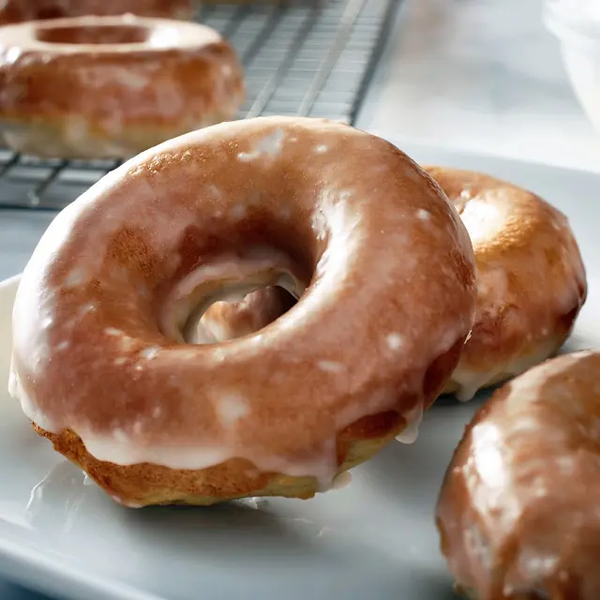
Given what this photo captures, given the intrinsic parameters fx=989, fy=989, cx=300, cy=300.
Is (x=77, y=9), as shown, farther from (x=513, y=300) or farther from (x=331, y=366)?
(x=331, y=366)

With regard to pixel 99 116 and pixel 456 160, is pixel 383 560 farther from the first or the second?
pixel 99 116

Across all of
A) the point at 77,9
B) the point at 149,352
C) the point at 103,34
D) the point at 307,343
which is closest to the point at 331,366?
the point at 307,343

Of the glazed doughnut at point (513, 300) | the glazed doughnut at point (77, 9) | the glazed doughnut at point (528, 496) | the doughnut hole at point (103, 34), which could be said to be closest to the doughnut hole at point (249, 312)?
the glazed doughnut at point (513, 300)

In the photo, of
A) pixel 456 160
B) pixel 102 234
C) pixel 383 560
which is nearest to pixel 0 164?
pixel 456 160

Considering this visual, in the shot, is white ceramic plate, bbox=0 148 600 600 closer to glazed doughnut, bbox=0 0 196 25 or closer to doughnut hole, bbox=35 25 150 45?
doughnut hole, bbox=35 25 150 45

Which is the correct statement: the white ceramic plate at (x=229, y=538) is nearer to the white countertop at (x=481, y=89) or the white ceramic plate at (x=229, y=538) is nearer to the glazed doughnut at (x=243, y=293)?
the glazed doughnut at (x=243, y=293)
